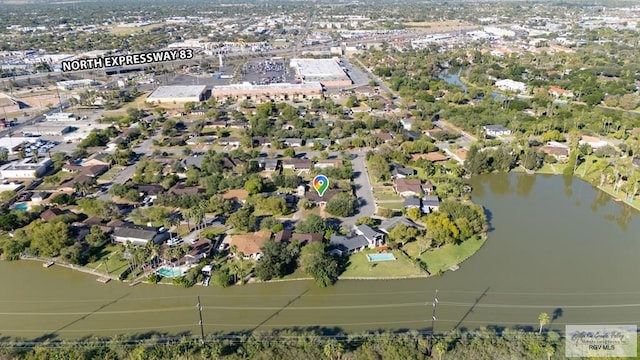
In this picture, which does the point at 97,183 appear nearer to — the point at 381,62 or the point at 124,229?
the point at 124,229

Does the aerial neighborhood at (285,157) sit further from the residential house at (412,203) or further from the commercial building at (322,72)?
the commercial building at (322,72)

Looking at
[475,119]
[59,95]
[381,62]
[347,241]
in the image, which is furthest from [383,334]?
[381,62]

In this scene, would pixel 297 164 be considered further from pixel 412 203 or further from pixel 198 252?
pixel 198 252

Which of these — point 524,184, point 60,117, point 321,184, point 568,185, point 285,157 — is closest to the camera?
point 321,184

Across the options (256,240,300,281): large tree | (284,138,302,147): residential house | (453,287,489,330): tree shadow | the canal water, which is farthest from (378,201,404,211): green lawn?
(284,138,302,147): residential house

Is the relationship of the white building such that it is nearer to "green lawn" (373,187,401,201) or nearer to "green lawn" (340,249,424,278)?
"green lawn" (373,187,401,201)

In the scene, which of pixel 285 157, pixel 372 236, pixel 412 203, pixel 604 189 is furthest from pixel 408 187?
pixel 604 189
